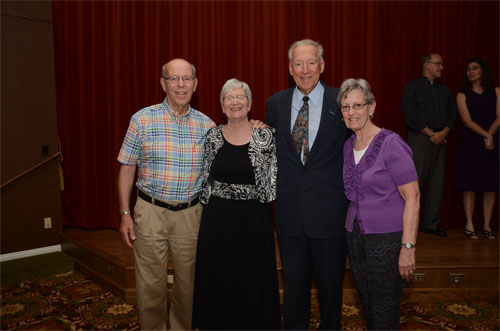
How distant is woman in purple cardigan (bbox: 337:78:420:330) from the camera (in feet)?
5.56

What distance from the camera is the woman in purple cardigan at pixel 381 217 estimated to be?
5.56ft

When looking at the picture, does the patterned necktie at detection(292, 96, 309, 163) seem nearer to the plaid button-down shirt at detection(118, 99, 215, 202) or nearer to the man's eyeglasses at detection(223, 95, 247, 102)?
the man's eyeglasses at detection(223, 95, 247, 102)

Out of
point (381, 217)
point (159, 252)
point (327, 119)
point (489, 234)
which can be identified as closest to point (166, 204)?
point (159, 252)

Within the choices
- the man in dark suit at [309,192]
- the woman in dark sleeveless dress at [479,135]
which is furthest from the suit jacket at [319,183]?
the woman in dark sleeveless dress at [479,135]

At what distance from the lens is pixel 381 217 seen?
1.72 meters

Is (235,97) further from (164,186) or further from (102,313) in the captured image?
(102,313)

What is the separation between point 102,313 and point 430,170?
333 centimetres

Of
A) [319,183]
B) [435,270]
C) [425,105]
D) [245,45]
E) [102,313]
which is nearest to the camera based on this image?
[319,183]

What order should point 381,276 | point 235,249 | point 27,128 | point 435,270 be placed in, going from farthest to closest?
point 27,128 < point 435,270 < point 235,249 < point 381,276

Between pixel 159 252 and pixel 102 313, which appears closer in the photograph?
pixel 159 252

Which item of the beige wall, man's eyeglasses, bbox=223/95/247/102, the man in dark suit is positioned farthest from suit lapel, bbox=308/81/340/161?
the beige wall

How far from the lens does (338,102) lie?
190 centimetres

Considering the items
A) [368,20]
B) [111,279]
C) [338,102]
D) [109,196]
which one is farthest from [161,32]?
[338,102]

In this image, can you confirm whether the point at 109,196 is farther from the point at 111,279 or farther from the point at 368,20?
the point at 368,20
